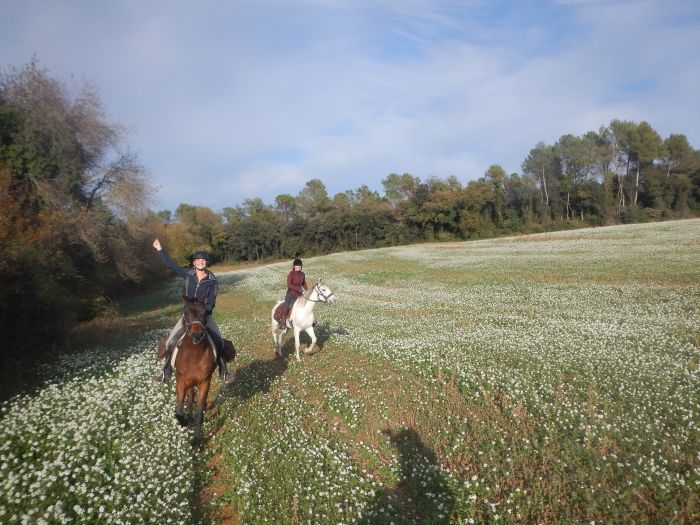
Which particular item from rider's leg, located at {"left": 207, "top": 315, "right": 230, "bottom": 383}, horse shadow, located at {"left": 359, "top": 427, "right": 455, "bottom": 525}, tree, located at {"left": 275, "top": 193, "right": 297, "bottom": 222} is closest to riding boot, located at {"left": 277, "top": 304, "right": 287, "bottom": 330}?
rider's leg, located at {"left": 207, "top": 315, "right": 230, "bottom": 383}

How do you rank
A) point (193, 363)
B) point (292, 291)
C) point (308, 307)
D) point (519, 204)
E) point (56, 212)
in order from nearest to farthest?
point (193, 363) < point (308, 307) < point (292, 291) < point (56, 212) < point (519, 204)

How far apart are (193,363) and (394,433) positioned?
16.7ft

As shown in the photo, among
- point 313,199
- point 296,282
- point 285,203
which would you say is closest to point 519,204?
point 313,199

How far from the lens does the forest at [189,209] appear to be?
17125 mm

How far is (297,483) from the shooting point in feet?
23.5

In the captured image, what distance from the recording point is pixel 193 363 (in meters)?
8.84

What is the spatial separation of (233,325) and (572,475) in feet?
67.0

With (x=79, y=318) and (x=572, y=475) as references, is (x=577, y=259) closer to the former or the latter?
(x=572, y=475)

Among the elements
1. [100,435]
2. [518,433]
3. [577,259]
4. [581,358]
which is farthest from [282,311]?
[577,259]

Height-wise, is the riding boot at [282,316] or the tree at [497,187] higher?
the tree at [497,187]

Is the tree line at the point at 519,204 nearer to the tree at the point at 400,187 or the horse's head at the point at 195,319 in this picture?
the tree at the point at 400,187

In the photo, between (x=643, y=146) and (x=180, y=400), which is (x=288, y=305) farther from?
(x=643, y=146)

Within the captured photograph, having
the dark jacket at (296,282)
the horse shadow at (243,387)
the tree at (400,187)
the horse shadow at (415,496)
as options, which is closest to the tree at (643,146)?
the tree at (400,187)

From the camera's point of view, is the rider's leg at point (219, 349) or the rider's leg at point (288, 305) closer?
the rider's leg at point (219, 349)
